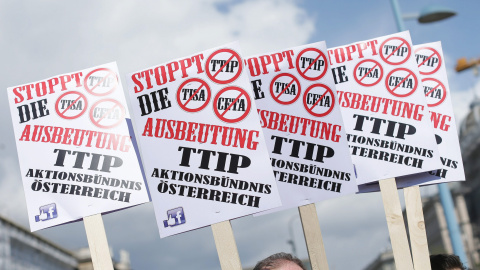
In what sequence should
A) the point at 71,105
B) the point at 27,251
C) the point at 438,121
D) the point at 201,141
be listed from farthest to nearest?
1. the point at 27,251
2. the point at 438,121
3. the point at 71,105
4. the point at 201,141

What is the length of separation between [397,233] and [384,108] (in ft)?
3.66

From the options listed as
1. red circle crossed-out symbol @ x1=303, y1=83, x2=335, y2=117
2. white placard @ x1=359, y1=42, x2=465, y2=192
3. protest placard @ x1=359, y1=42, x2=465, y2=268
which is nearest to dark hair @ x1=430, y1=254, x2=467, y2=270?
protest placard @ x1=359, y1=42, x2=465, y2=268

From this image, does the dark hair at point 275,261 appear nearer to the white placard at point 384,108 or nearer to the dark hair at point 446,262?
the dark hair at point 446,262

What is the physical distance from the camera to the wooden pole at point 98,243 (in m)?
4.93

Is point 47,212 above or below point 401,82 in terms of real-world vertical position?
below

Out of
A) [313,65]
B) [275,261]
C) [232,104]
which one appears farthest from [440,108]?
[275,261]

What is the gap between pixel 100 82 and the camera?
17.6 ft

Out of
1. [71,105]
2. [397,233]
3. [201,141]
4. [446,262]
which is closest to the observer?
[446,262]

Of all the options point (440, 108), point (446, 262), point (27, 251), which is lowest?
point (27, 251)

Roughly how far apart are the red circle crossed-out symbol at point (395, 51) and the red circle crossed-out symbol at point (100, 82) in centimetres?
231

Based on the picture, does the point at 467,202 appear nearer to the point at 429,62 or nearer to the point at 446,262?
the point at 429,62

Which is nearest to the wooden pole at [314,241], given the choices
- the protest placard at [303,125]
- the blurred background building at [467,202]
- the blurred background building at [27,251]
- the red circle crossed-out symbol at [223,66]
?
the protest placard at [303,125]

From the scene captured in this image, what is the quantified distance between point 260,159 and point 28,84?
5.97ft

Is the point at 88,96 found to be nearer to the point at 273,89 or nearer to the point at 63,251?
the point at 273,89
